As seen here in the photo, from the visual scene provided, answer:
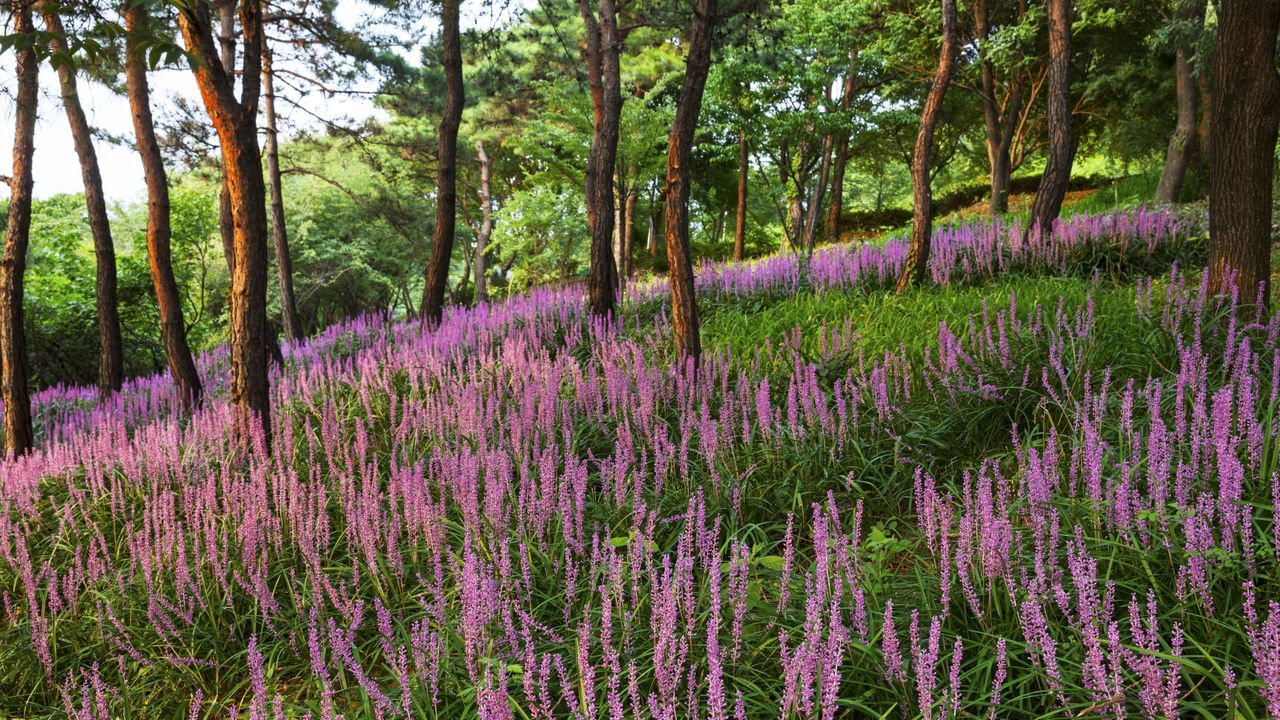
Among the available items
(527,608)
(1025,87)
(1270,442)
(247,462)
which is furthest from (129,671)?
(1025,87)

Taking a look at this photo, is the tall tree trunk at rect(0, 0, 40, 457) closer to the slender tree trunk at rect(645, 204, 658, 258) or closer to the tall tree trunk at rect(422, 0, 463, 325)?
the tall tree trunk at rect(422, 0, 463, 325)

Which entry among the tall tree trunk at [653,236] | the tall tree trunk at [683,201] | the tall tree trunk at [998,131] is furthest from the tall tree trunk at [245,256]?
the tall tree trunk at [653,236]

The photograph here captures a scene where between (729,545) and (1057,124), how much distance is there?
391 inches

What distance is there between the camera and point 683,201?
6777mm

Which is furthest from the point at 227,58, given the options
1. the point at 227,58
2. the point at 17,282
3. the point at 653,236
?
the point at 653,236

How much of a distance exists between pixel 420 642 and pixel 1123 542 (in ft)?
9.17

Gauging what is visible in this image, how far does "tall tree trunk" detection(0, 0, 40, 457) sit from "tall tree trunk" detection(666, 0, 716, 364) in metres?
7.47

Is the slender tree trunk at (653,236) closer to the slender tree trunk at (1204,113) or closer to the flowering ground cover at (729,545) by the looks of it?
the slender tree trunk at (1204,113)

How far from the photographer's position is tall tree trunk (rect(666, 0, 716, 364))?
21.4 feet

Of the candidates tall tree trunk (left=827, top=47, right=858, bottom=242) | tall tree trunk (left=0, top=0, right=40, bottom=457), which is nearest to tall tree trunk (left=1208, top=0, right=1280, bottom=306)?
Answer: tall tree trunk (left=0, top=0, right=40, bottom=457)

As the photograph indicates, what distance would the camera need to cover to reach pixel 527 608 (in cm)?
325

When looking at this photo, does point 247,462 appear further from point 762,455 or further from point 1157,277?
point 1157,277

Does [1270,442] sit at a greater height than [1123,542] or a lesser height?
greater

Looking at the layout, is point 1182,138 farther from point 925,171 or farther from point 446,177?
point 446,177
